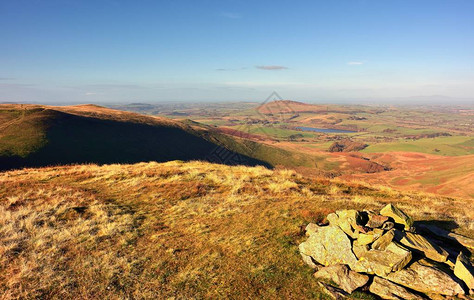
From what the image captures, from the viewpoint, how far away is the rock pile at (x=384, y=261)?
25.5 feet

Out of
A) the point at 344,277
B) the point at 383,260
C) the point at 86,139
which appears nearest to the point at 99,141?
the point at 86,139

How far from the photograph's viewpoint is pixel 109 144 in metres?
81.7

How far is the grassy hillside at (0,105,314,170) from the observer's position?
61.0 m

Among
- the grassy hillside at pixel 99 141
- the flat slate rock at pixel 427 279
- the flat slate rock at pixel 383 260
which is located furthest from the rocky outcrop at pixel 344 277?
the grassy hillside at pixel 99 141

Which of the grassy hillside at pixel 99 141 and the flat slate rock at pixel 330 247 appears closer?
the flat slate rock at pixel 330 247

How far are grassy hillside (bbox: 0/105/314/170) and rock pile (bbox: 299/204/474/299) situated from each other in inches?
2717

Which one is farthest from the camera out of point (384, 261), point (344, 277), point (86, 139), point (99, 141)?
point (99, 141)

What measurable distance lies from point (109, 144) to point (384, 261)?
90.6m

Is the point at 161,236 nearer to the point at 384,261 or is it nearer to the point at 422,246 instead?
the point at 384,261

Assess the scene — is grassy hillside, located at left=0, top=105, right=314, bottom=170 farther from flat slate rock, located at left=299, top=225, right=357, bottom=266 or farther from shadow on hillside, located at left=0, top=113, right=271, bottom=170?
flat slate rock, located at left=299, top=225, right=357, bottom=266

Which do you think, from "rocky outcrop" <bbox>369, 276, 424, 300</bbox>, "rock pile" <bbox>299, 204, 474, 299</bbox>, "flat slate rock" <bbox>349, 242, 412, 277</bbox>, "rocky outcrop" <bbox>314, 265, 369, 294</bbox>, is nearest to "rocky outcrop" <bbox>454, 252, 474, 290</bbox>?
"rock pile" <bbox>299, 204, 474, 299</bbox>

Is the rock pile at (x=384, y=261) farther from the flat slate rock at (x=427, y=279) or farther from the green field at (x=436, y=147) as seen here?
the green field at (x=436, y=147)

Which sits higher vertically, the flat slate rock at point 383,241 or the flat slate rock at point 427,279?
the flat slate rock at point 383,241

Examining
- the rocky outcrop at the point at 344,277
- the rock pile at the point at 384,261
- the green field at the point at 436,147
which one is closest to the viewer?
the rock pile at the point at 384,261
